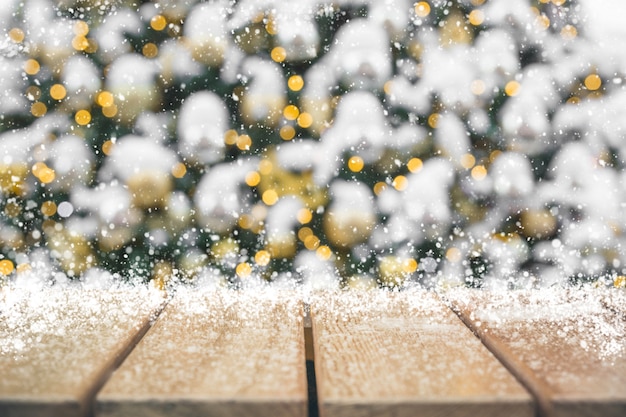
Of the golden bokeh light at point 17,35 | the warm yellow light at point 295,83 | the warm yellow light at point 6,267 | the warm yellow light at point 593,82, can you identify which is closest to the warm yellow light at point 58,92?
the golden bokeh light at point 17,35

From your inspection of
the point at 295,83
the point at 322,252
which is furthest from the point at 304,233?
the point at 295,83

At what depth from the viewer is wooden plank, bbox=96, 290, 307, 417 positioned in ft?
1.59

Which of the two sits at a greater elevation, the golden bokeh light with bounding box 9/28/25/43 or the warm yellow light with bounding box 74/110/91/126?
the golden bokeh light with bounding box 9/28/25/43

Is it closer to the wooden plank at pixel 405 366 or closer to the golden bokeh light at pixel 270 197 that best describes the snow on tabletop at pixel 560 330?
the wooden plank at pixel 405 366

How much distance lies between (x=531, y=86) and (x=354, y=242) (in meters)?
0.46

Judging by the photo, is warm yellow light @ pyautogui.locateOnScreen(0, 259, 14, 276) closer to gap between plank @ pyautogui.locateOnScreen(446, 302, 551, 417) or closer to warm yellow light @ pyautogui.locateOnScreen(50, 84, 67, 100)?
warm yellow light @ pyautogui.locateOnScreen(50, 84, 67, 100)

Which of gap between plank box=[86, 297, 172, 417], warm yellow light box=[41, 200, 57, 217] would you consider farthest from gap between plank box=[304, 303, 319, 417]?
warm yellow light box=[41, 200, 57, 217]

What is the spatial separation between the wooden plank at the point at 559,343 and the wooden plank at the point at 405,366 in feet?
0.08

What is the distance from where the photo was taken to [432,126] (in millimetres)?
1077

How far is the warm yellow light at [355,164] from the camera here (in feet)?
→ 3.56

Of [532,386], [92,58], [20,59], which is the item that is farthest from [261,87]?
[532,386]

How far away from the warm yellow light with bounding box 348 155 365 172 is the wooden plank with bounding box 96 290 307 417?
1.24ft

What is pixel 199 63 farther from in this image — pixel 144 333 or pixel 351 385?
pixel 351 385

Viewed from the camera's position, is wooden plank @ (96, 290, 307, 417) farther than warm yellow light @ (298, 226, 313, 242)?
No
